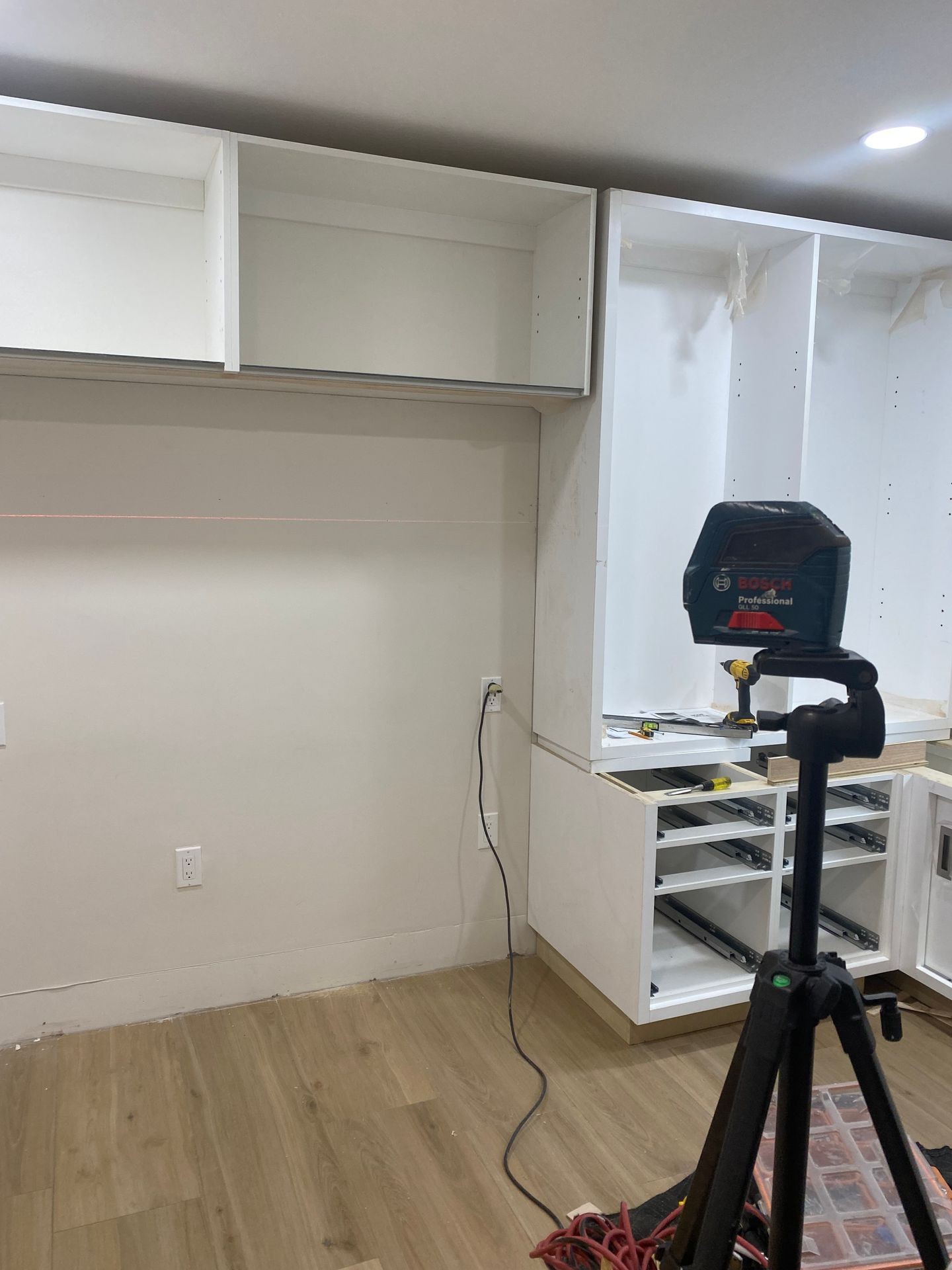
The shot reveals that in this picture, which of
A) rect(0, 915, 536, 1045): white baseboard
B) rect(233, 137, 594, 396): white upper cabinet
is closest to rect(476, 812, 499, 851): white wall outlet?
rect(0, 915, 536, 1045): white baseboard

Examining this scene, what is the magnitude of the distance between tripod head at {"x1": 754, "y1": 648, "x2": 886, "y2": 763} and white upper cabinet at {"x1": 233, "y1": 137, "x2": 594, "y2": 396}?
1.28m

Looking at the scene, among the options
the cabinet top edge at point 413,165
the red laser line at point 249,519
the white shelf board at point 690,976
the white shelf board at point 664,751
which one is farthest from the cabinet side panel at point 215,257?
the white shelf board at point 690,976

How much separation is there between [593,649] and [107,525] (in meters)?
1.32

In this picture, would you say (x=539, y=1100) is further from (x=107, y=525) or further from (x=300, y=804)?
(x=107, y=525)

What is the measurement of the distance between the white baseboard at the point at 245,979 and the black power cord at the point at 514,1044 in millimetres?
53

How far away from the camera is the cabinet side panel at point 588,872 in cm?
239

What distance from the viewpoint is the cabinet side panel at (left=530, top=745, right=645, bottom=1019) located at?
94.2 inches

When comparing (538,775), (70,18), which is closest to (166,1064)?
(538,775)

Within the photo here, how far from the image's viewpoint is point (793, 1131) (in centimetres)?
130

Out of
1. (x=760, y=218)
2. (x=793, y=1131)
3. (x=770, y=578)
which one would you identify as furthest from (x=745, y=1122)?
(x=760, y=218)

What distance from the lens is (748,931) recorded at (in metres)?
2.60

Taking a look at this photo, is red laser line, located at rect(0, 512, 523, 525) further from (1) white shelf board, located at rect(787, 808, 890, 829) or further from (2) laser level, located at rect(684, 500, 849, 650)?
(2) laser level, located at rect(684, 500, 849, 650)

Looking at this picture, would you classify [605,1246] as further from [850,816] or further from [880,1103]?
[850,816]

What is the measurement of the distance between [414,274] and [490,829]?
5.43 ft
